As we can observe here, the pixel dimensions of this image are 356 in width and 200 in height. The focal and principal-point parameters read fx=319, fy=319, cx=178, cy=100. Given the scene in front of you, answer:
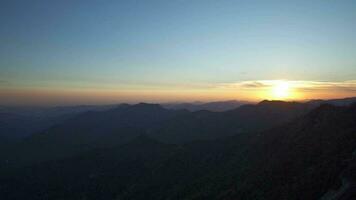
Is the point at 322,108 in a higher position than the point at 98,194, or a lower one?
higher

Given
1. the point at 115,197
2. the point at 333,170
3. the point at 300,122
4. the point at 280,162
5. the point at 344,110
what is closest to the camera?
the point at 333,170

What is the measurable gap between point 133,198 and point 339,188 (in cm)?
11638

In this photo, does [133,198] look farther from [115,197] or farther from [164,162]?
[164,162]

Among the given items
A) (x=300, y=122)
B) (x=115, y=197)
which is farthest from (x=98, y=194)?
(x=300, y=122)

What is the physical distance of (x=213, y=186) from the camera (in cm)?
11962

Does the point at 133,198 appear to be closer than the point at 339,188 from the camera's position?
No

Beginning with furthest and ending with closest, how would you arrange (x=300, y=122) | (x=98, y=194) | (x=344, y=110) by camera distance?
(x=98, y=194) → (x=300, y=122) → (x=344, y=110)

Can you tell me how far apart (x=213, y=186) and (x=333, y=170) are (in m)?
60.2

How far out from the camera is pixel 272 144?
13050 cm

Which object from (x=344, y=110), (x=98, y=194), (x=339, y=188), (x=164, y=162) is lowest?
(x=98, y=194)

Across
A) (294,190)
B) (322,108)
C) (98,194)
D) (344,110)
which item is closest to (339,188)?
(294,190)

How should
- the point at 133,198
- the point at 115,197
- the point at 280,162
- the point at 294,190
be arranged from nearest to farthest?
the point at 294,190 → the point at 280,162 → the point at 133,198 → the point at 115,197

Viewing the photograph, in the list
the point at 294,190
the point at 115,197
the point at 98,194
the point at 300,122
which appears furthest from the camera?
the point at 98,194

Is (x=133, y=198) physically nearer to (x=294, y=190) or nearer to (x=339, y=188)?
(x=294, y=190)
